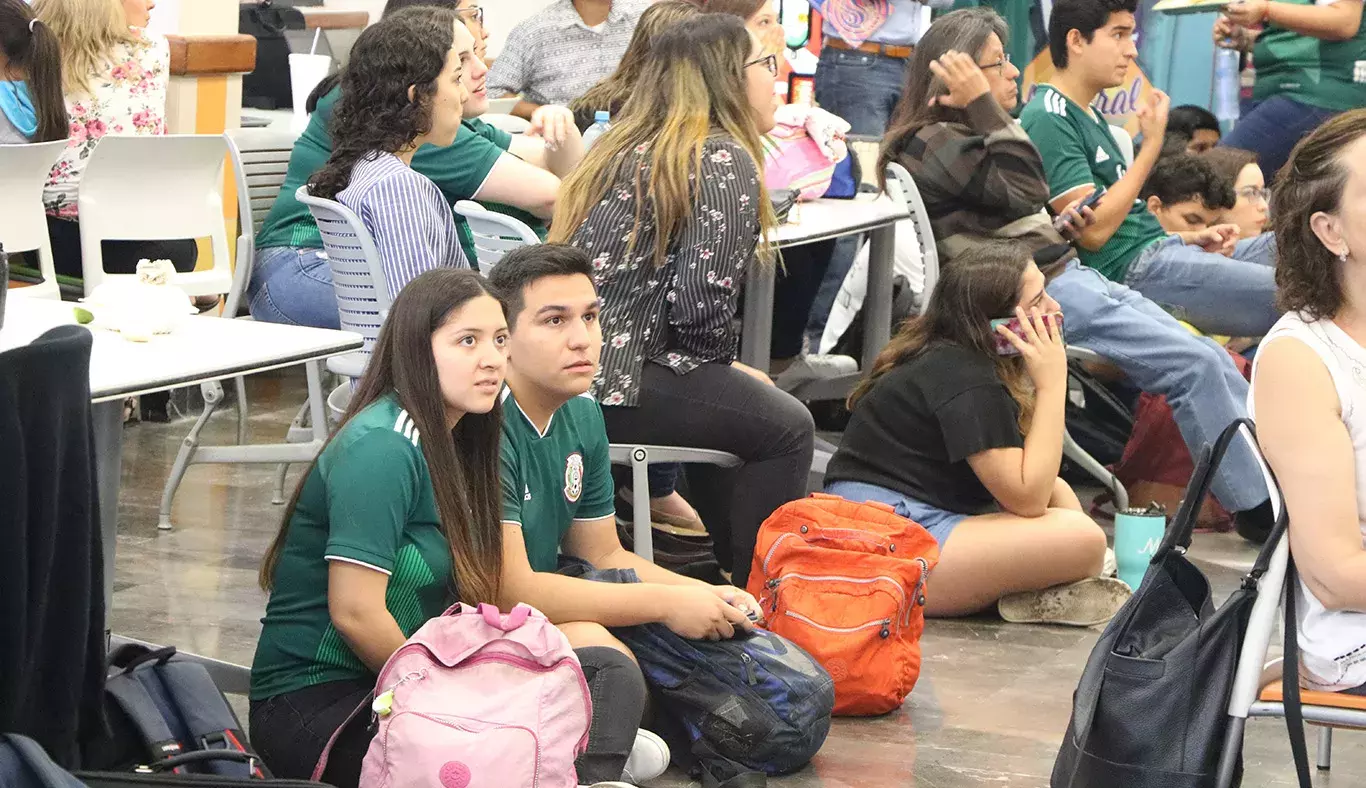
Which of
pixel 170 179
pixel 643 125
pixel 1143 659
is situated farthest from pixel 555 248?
pixel 170 179

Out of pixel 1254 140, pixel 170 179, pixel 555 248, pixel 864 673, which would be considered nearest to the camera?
pixel 555 248

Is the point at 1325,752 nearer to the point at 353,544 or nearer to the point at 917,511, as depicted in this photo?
the point at 917,511

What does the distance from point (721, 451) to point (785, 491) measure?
17cm

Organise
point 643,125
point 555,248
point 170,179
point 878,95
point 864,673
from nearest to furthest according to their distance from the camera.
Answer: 1. point 555,248
2. point 864,673
3. point 643,125
4. point 170,179
5. point 878,95

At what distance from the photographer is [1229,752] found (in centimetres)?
207

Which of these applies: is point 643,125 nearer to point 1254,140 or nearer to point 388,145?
point 388,145

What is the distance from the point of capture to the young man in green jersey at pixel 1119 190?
4855 millimetres

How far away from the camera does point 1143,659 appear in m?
2.08

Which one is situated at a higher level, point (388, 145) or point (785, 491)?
point (388, 145)

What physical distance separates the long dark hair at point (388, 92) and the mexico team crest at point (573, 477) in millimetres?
1086

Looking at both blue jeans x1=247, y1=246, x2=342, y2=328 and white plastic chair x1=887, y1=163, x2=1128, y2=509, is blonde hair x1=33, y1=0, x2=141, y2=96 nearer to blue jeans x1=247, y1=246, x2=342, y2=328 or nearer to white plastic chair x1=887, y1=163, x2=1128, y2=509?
blue jeans x1=247, y1=246, x2=342, y2=328

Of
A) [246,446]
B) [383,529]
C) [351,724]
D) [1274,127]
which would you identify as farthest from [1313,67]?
[351,724]

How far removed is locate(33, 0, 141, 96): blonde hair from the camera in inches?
198

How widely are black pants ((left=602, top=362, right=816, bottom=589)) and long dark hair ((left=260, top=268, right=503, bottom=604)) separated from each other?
0.97 m
